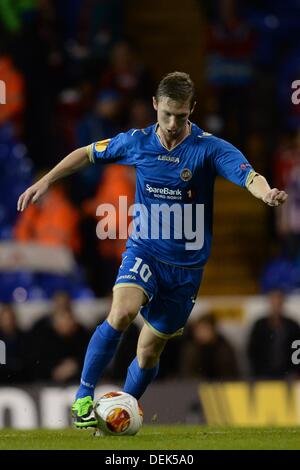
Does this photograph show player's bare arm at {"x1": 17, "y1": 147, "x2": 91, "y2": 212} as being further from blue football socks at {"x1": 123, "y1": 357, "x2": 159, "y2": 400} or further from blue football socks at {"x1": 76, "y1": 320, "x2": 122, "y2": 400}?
blue football socks at {"x1": 123, "y1": 357, "x2": 159, "y2": 400}

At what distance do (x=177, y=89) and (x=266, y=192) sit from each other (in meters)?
0.95

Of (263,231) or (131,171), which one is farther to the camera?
(263,231)

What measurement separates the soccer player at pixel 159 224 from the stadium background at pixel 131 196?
357 cm

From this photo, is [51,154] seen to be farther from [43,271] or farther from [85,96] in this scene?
[43,271]

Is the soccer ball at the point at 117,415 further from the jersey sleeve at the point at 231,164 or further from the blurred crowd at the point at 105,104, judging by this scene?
the blurred crowd at the point at 105,104

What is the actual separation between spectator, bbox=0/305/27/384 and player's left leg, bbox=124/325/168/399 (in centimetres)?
378

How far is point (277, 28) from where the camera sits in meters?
20.0

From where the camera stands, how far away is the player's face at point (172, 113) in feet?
31.6

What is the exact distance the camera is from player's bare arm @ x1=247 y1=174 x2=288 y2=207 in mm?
8977

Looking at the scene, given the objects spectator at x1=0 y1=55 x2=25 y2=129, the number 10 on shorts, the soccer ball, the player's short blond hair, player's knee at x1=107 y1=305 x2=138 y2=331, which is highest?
spectator at x1=0 y1=55 x2=25 y2=129

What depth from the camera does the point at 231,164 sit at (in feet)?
32.3

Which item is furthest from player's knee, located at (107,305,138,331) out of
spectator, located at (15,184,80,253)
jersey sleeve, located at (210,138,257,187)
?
spectator, located at (15,184,80,253)
